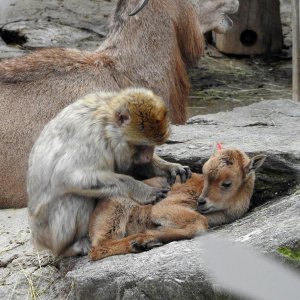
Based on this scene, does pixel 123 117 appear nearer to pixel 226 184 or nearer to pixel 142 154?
pixel 142 154

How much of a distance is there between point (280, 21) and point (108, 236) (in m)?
9.08

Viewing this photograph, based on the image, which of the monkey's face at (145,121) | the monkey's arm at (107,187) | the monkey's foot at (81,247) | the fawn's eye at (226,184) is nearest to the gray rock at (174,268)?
the monkey's foot at (81,247)

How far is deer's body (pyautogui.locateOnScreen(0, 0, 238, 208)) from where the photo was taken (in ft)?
28.0

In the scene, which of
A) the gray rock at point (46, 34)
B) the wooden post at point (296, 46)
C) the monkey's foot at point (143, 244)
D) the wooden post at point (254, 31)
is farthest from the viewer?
the wooden post at point (254, 31)

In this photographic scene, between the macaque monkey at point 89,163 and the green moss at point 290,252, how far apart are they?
108 centimetres

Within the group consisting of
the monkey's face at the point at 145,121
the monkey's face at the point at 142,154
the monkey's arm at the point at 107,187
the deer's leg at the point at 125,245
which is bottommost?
the deer's leg at the point at 125,245

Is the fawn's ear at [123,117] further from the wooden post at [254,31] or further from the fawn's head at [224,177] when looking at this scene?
the wooden post at [254,31]

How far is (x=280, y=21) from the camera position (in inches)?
567

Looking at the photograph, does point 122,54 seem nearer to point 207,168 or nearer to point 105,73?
point 105,73

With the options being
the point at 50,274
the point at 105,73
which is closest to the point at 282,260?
the point at 50,274

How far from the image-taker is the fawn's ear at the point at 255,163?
614 centimetres

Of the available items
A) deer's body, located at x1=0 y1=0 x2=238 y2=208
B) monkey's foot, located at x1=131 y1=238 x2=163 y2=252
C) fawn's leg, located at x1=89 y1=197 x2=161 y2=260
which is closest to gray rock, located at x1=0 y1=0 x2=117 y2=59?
deer's body, located at x1=0 y1=0 x2=238 y2=208

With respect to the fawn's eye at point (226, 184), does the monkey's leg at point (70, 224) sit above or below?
below

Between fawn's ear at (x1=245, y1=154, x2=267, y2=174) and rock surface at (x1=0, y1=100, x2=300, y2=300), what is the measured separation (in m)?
0.30
